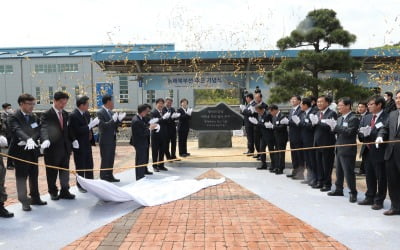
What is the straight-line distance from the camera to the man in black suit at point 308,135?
7031mm

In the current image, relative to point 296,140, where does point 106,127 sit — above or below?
above

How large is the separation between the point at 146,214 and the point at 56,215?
4.29ft

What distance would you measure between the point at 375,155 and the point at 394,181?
0.46 metres

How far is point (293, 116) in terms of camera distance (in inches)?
289

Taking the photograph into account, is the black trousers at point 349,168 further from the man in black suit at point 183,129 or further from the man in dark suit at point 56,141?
the man in black suit at point 183,129

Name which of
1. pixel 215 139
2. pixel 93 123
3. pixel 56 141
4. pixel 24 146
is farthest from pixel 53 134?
pixel 215 139

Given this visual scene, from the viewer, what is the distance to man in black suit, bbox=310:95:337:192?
6.54 metres

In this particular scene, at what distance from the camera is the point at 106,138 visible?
24.2ft

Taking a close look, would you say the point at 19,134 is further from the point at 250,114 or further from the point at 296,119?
the point at 250,114

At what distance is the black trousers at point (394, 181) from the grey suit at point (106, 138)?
498 cm

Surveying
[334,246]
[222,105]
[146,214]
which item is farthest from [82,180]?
[222,105]

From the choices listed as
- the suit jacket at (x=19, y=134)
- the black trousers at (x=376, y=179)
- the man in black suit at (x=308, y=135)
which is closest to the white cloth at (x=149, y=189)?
the suit jacket at (x=19, y=134)

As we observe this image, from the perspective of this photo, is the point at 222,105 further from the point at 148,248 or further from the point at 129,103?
the point at 129,103

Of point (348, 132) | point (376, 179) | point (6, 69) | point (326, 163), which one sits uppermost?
point (6, 69)
